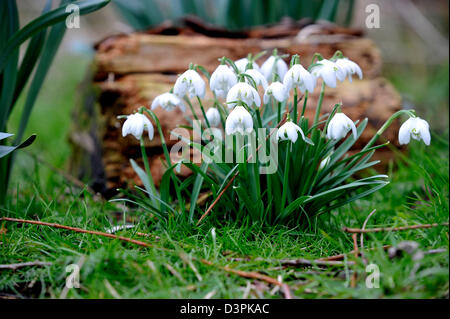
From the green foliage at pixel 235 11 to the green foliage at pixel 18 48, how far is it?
1255 mm

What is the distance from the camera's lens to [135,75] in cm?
205

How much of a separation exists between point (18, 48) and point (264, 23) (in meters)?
1.76

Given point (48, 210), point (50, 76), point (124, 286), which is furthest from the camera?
point (50, 76)

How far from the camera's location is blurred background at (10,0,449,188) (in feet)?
8.91

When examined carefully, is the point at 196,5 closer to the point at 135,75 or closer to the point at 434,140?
the point at 135,75

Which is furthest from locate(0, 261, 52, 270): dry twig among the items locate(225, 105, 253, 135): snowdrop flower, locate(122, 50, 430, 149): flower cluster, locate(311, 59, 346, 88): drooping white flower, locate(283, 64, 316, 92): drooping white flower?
locate(311, 59, 346, 88): drooping white flower

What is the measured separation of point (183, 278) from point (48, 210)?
2.51ft

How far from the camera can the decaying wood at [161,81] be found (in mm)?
1902

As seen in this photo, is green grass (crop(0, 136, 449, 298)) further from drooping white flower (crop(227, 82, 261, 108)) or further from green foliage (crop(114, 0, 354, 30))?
green foliage (crop(114, 0, 354, 30))

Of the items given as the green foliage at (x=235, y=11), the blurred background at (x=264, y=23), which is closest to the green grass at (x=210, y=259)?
the blurred background at (x=264, y=23)

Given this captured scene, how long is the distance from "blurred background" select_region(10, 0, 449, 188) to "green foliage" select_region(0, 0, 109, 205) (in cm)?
68

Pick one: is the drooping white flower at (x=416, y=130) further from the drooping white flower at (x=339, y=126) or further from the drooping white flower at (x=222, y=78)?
the drooping white flower at (x=222, y=78)

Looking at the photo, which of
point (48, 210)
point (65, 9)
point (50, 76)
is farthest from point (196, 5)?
point (50, 76)

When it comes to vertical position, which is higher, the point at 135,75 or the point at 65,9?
the point at 65,9
